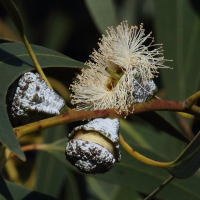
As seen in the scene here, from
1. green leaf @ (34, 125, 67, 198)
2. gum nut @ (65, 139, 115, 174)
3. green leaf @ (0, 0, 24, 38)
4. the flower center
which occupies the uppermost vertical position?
green leaf @ (0, 0, 24, 38)

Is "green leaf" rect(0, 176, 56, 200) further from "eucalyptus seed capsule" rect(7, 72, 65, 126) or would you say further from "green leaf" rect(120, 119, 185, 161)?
"green leaf" rect(120, 119, 185, 161)

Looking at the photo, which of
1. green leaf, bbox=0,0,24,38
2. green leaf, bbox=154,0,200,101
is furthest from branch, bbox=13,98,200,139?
green leaf, bbox=154,0,200,101

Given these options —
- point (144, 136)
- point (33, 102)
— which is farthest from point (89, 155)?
point (144, 136)

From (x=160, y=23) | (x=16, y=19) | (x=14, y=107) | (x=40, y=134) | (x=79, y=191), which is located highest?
(x=160, y=23)

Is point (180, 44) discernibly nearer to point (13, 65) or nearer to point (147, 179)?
point (147, 179)

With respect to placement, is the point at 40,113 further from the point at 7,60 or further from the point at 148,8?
the point at 148,8

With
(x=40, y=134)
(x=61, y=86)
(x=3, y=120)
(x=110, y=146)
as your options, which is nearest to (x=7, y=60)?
(x=3, y=120)
